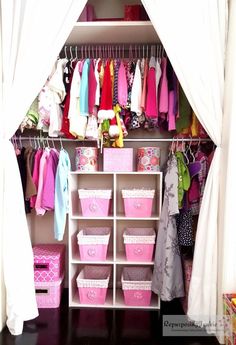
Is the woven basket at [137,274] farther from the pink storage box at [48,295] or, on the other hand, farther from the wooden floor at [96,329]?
the pink storage box at [48,295]

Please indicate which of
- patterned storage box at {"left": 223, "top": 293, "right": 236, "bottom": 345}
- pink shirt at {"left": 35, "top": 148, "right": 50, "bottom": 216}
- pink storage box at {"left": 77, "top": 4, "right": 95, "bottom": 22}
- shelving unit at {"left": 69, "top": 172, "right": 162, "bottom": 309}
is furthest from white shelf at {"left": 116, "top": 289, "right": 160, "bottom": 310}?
pink storage box at {"left": 77, "top": 4, "right": 95, "bottom": 22}

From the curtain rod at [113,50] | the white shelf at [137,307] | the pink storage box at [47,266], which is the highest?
the curtain rod at [113,50]

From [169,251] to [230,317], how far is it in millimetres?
673

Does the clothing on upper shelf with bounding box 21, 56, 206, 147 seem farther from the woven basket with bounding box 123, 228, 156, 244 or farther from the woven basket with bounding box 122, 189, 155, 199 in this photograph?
the woven basket with bounding box 123, 228, 156, 244

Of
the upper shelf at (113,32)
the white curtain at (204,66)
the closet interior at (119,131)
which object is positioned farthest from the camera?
the closet interior at (119,131)

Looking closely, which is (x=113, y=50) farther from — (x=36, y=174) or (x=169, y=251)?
(x=169, y=251)

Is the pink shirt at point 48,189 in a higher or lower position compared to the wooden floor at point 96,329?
higher

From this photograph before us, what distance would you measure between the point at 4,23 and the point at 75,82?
0.65 metres

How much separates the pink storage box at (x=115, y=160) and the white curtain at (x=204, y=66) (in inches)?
30.1

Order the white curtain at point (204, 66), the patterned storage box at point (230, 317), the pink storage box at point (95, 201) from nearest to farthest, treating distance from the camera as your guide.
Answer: the patterned storage box at point (230, 317) < the white curtain at point (204, 66) < the pink storage box at point (95, 201)

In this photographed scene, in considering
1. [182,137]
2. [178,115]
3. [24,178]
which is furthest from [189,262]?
[24,178]

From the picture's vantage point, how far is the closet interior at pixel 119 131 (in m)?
2.37

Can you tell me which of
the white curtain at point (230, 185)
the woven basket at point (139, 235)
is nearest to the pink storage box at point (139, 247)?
the woven basket at point (139, 235)

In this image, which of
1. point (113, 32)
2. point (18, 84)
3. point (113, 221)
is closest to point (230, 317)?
point (113, 221)
